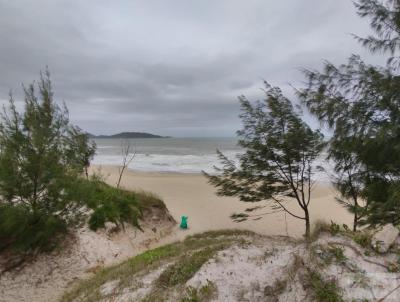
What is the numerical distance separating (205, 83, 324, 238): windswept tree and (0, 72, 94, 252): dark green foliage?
4492 mm

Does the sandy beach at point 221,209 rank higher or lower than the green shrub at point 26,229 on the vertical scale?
lower

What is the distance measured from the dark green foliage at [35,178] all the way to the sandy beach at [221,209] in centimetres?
488

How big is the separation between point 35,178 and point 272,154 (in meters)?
6.49

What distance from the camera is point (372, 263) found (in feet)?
10.6

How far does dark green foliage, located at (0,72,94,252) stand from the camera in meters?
6.39

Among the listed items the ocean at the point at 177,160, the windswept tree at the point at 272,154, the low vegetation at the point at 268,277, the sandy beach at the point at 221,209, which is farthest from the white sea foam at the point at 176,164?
the low vegetation at the point at 268,277

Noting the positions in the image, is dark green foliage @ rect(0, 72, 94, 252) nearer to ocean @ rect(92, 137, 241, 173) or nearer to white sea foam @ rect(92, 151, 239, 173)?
ocean @ rect(92, 137, 241, 173)

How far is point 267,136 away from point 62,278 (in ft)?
22.4

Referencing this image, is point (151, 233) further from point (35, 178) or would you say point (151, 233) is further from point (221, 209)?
point (35, 178)

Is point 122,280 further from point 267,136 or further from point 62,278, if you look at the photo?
point 267,136

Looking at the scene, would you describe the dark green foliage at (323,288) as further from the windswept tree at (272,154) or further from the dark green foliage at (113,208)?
the dark green foliage at (113,208)

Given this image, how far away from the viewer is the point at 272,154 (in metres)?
8.67

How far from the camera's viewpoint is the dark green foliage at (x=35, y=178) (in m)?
6.39

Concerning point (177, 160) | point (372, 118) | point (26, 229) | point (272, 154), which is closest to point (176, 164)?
point (177, 160)
